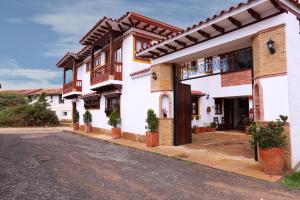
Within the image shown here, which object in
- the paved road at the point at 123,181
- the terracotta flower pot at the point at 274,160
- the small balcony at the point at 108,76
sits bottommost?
the paved road at the point at 123,181

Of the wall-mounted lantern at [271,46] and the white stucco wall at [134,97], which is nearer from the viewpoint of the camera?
the wall-mounted lantern at [271,46]

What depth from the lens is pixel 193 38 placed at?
9547 millimetres

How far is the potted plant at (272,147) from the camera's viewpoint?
6.27 metres

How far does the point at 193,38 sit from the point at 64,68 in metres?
19.4

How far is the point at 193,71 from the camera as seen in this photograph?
12.9 metres

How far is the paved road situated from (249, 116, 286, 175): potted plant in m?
0.78

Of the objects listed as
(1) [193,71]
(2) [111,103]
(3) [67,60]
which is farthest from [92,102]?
(1) [193,71]

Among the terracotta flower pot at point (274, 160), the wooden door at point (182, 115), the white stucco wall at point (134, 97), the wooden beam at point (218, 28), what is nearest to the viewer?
the terracotta flower pot at point (274, 160)

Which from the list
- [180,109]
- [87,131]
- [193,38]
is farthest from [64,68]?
[193,38]

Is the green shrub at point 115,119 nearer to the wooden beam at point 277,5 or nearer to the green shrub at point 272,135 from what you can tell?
the green shrub at point 272,135

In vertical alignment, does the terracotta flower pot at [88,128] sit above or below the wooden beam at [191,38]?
below

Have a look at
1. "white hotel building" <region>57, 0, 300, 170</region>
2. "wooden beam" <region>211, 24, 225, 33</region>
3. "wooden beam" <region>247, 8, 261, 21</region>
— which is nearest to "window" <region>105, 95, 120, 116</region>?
"white hotel building" <region>57, 0, 300, 170</region>

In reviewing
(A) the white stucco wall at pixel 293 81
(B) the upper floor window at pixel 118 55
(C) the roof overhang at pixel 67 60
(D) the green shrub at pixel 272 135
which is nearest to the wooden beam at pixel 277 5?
(A) the white stucco wall at pixel 293 81

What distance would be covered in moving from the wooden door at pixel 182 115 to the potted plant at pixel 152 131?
37.2 inches
